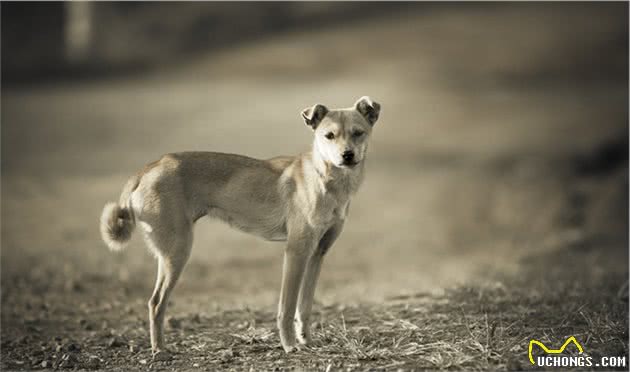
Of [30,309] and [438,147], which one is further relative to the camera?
[438,147]

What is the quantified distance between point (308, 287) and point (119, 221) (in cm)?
186

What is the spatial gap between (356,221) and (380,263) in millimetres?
2294

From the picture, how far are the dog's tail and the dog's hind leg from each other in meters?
0.27

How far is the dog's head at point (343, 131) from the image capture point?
564 cm

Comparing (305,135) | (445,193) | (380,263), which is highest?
(305,135)

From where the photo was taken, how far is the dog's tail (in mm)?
6031

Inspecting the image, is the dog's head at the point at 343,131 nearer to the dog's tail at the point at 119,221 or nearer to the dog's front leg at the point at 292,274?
the dog's front leg at the point at 292,274

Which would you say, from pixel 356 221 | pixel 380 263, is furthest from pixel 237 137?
pixel 380 263

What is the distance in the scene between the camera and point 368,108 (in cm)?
614

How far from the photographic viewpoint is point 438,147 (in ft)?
58.1

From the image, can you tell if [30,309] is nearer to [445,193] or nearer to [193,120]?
[445,193]

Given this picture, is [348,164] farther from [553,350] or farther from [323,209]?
[553,350]

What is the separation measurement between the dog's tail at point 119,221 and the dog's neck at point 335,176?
68.0 inches

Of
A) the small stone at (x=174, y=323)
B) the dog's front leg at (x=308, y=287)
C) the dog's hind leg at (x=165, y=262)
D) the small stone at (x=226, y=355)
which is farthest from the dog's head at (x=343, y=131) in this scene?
the small stone at (x=174, y=323)
